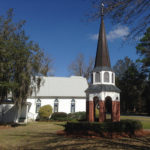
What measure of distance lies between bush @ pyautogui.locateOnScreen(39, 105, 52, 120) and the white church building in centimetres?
182

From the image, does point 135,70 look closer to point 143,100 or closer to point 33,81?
point 143,100

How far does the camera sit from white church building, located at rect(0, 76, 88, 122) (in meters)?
28.7

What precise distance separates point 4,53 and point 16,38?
2624mm

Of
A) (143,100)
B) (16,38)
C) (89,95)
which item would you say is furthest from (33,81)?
(143,100)

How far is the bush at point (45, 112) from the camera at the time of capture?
2812cm

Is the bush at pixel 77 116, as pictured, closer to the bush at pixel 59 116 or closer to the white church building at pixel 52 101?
the bush at pixel 59 116

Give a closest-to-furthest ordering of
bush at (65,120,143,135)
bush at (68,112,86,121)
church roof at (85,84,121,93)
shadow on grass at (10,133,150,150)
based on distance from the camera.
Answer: shadow on grass at (10,133,150,150) → bush at (65,120,143,135) → church roof at (85,84,121,93) → bush at (68,112,86,121)

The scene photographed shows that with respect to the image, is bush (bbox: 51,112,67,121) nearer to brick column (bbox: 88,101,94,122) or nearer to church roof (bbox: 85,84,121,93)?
brick column (bbox: 88,101,94,122)

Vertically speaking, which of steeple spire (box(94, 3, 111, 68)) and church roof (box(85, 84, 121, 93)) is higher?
steeple spire (box(94, 3, 111, 68))

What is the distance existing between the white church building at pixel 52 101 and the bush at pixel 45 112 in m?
1.82

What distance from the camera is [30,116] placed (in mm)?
29656

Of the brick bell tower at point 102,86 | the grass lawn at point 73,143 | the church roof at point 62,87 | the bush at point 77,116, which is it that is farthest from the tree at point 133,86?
the grass lawn at point 73,143

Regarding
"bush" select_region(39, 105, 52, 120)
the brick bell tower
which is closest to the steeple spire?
the brick bell tower

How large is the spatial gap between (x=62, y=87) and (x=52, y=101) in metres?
3.63
